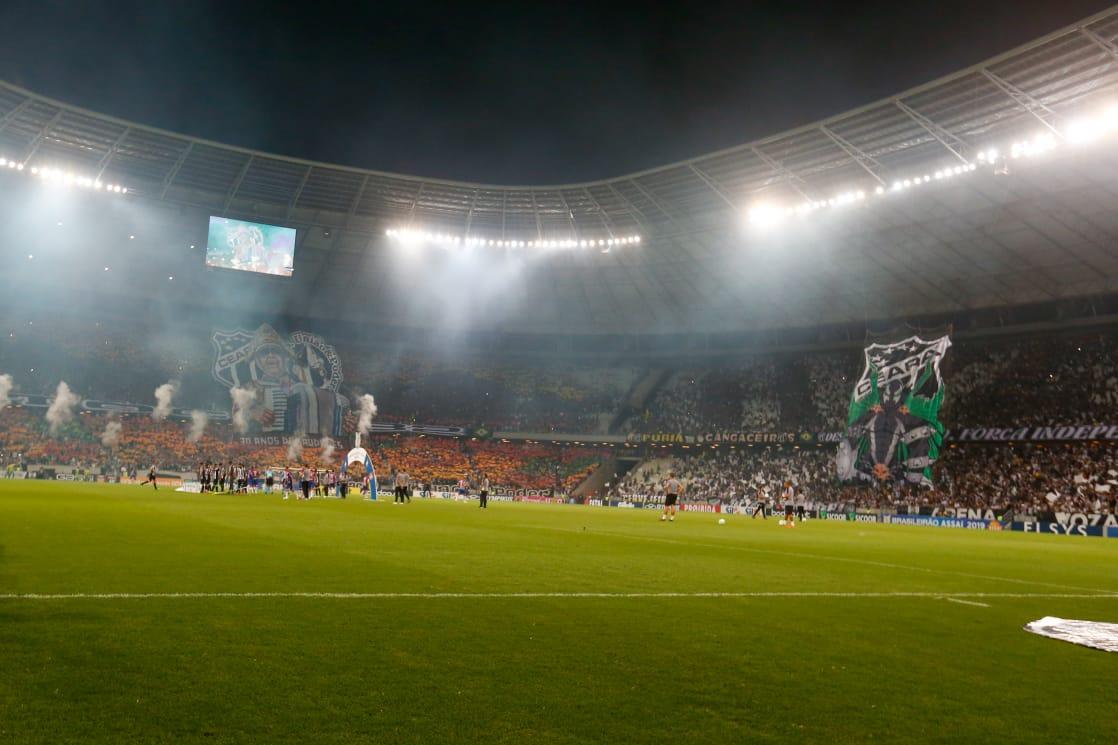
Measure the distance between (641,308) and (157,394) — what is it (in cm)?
4006

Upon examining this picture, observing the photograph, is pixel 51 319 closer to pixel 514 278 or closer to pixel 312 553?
pixel 514 278

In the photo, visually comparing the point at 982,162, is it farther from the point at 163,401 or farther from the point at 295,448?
the point at 163,401

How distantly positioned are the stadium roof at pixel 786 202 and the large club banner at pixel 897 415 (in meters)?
12.0

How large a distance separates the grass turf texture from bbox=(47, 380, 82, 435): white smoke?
5509cm

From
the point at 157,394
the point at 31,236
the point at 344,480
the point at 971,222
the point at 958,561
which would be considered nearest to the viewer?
the point at 958,561

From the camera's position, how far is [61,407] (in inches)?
2416

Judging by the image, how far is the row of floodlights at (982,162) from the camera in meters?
37.3

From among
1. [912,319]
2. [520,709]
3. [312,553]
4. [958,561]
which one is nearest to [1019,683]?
[520,709]

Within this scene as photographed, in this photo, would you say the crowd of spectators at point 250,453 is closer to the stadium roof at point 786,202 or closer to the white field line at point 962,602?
the stadium roof at point 786,202

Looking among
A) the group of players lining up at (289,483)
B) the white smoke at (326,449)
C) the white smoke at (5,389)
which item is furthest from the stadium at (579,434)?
the white smoke at (5,389)

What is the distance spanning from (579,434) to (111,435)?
38.0 metres

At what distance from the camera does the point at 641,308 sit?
7744 centimetres

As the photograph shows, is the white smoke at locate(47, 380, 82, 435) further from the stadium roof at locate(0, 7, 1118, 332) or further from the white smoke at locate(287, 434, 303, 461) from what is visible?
the stadium roof at locate(0, 7, 1118, 332)

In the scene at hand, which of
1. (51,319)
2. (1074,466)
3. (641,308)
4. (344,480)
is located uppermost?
(641,308)
